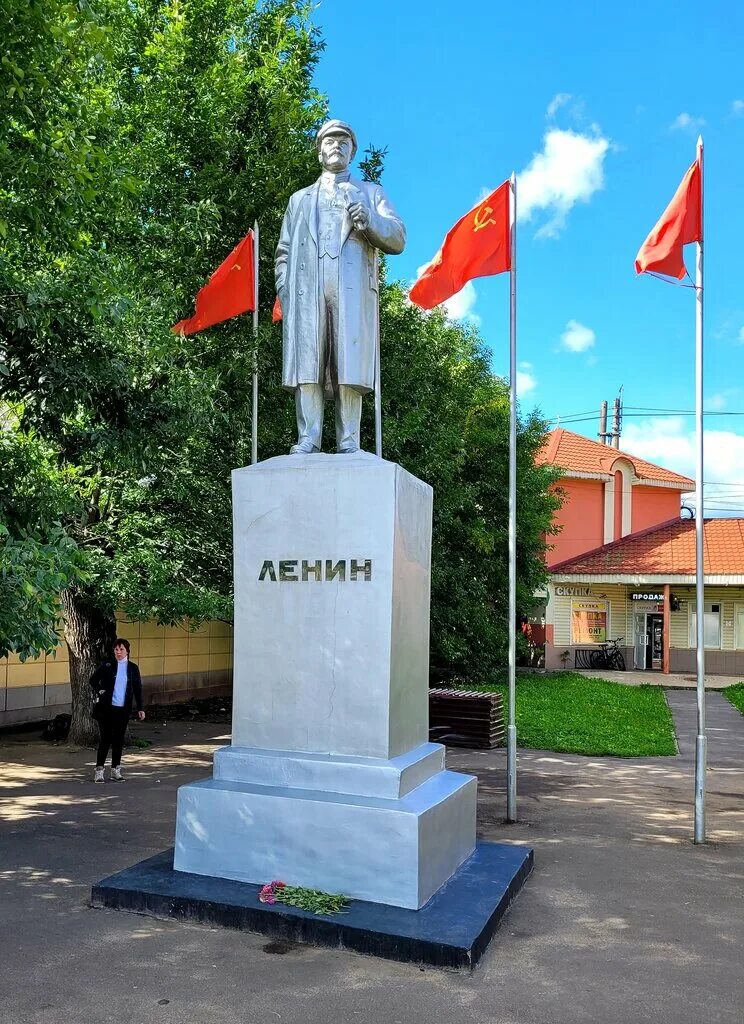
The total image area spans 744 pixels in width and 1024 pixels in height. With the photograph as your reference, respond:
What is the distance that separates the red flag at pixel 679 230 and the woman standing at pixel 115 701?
673 centimetres

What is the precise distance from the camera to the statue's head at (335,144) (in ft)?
21.4

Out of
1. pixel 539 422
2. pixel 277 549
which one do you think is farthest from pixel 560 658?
pixel 277 549

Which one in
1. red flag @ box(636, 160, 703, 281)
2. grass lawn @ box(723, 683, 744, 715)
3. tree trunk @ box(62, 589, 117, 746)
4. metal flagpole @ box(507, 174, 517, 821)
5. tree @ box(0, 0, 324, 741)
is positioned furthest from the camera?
grass lawn @ box(723, 683, 744, 715)

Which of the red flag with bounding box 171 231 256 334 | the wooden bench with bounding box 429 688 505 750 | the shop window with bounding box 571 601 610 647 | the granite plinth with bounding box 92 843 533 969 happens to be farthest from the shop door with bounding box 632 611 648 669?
the granite plinth with bounding box 92 843 533 969

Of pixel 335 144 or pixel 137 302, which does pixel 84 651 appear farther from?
pixel 335 144

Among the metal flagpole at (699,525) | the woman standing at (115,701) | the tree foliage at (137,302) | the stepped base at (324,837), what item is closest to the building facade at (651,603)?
the tree foliage at (137,302)

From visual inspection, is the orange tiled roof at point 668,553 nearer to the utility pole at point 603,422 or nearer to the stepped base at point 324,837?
the utility pole at point 603,422

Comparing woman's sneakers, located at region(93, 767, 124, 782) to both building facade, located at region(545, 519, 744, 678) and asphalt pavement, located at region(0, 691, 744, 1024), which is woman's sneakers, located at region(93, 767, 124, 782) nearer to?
asphalt pavement, located at region(0, 691, 744, 1024)

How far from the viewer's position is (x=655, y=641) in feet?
100

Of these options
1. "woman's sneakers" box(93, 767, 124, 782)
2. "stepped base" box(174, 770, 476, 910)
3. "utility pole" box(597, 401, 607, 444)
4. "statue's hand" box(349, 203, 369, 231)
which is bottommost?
"woman's sneakers" box(93, 767, 124, 782)

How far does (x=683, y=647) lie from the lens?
29.9m

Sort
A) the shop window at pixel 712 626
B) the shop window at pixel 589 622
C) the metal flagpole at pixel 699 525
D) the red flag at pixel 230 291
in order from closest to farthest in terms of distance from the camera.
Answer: the metal flagpole at pixel 699 525
the red flag at pixel 230 291
the shop window at pixel 712 626
the shop window at pixel 589 622

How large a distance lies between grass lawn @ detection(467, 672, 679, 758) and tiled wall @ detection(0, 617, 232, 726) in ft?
19.3

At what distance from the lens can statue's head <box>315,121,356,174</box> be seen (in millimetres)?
6535
